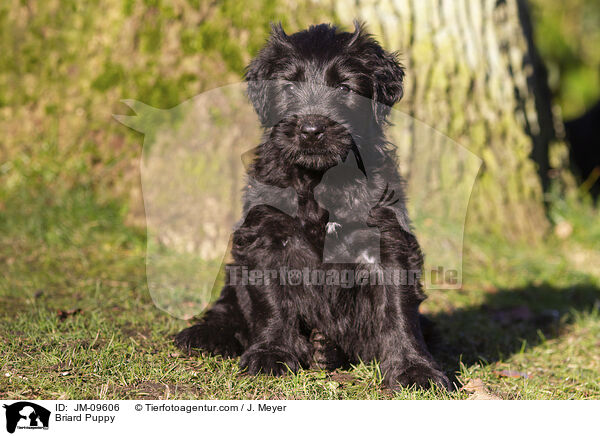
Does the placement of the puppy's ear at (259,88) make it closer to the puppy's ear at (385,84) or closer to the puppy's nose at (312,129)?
the puppy's nose at (312,129)

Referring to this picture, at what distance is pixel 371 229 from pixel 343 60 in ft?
2.80

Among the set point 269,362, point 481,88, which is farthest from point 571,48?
point 269,362

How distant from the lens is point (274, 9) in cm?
560

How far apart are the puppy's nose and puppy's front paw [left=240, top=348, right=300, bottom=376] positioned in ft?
3.40

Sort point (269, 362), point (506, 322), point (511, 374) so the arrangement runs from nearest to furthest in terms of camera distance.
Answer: point (269, 362) < point (511, 374) < point (506, 322)

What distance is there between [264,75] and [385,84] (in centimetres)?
64

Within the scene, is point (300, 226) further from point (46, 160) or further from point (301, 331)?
point (46, 160)

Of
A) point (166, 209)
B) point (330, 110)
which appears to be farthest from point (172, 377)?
point (166, 209)

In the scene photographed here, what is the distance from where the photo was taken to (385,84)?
3449 millimetres

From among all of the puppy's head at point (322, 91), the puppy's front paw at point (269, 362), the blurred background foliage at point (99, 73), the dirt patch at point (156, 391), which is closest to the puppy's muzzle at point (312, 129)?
the puppy's head at point (322, 91)

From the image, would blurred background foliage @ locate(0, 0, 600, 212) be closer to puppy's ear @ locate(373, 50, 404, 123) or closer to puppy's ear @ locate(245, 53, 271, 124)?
puppy's ear @ locate(245, 53, 271, 124)

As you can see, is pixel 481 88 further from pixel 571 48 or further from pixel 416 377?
pixel 571 48

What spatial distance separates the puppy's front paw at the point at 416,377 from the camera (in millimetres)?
3021

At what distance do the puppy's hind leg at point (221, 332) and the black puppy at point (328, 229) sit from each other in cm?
1
